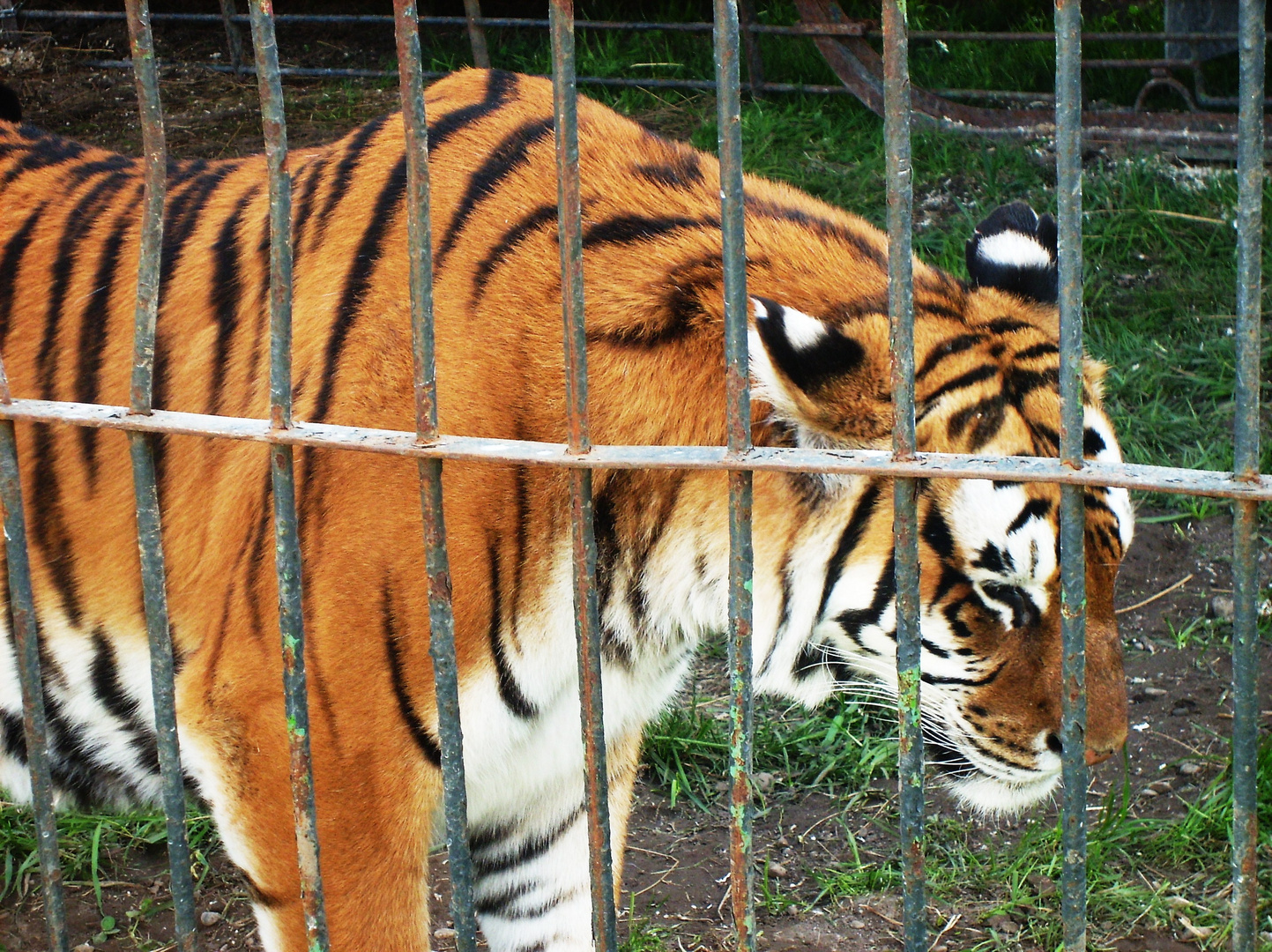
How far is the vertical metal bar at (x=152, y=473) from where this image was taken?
1.50 m

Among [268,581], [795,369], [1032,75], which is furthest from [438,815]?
[1032,75]

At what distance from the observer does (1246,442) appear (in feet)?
4.11

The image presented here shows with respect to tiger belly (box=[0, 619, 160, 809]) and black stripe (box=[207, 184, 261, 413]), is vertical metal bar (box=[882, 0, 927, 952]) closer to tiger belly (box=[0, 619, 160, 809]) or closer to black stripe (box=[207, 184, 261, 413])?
black stripe (box=[207, 184, 261, 413])

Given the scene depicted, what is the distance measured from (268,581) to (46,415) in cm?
41

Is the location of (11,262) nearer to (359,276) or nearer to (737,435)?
(359,276)

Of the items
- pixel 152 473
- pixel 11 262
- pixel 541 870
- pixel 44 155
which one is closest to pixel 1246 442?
pixel 152 473

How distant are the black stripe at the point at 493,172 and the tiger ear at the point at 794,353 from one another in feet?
1.83

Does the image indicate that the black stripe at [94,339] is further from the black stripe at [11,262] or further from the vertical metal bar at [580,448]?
the vertical metal bar at [580,448]

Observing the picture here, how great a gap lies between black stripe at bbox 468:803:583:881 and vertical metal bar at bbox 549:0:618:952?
0.92 metres

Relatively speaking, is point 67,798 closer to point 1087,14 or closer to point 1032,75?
point 1032,75

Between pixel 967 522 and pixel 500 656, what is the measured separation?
679 mm

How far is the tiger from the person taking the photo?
6.31 ft

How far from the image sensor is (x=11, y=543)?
1730 millimetres

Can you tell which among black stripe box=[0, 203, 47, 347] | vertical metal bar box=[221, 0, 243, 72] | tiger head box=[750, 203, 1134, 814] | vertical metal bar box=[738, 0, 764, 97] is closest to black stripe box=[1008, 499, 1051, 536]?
tiger head box=[750, 203, 1134, 814]
